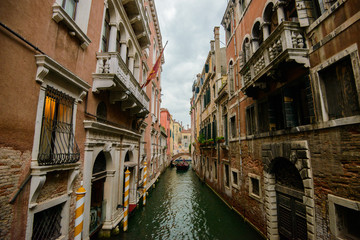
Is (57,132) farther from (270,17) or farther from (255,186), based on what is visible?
(270,17)

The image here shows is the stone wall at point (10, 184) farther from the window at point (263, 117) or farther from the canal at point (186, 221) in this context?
the window at point (263, 117)

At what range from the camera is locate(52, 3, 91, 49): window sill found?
3953mm

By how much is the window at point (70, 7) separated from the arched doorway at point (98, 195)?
4.75m

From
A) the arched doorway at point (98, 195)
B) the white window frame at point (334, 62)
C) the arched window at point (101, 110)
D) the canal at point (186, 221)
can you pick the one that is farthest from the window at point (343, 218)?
the arched window at point (101, 110)

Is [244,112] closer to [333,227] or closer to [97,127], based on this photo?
[333,227]

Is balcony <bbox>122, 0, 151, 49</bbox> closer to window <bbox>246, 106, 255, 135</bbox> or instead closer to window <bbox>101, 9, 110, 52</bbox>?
window <bbox>101, 9, 110, 52</bbox>

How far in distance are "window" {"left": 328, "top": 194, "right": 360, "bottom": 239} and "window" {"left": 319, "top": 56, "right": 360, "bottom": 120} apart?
1812mm

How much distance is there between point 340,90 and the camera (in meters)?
3.92

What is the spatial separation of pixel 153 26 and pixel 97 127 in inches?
540

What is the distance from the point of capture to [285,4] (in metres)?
5.73

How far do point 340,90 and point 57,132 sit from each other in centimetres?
665

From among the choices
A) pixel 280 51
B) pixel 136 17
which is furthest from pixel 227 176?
pixel 136 17

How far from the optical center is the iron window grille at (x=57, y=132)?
150 inches

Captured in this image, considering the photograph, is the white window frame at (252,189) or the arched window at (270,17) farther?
the white window frame at (252,189)
